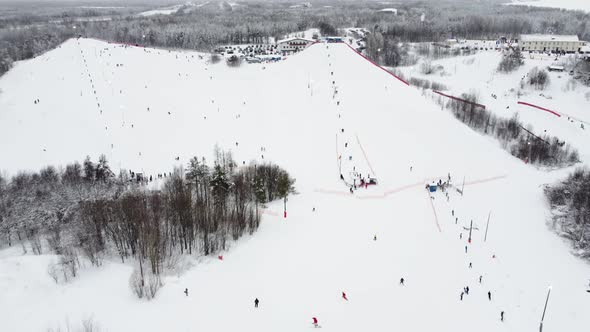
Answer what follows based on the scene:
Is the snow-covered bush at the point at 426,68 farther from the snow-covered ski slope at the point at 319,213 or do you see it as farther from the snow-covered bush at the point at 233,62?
the snow-covered bush at the point at 233,62

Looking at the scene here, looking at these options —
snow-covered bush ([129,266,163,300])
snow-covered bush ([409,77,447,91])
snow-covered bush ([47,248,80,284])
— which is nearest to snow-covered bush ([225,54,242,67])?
snow-covered bush ([409,77,447,91])

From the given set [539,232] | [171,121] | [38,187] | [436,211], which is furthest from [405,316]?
[171,121]

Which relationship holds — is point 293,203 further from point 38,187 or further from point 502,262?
point 38,187

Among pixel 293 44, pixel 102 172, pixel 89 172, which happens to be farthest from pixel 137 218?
pixel 293 44

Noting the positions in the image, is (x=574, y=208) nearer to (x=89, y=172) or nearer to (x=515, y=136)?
(x=515, y=136)

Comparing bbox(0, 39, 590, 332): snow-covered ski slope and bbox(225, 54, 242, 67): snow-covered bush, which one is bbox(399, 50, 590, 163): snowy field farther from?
bbox(225, 54, 242, 67): snow-covered bush
